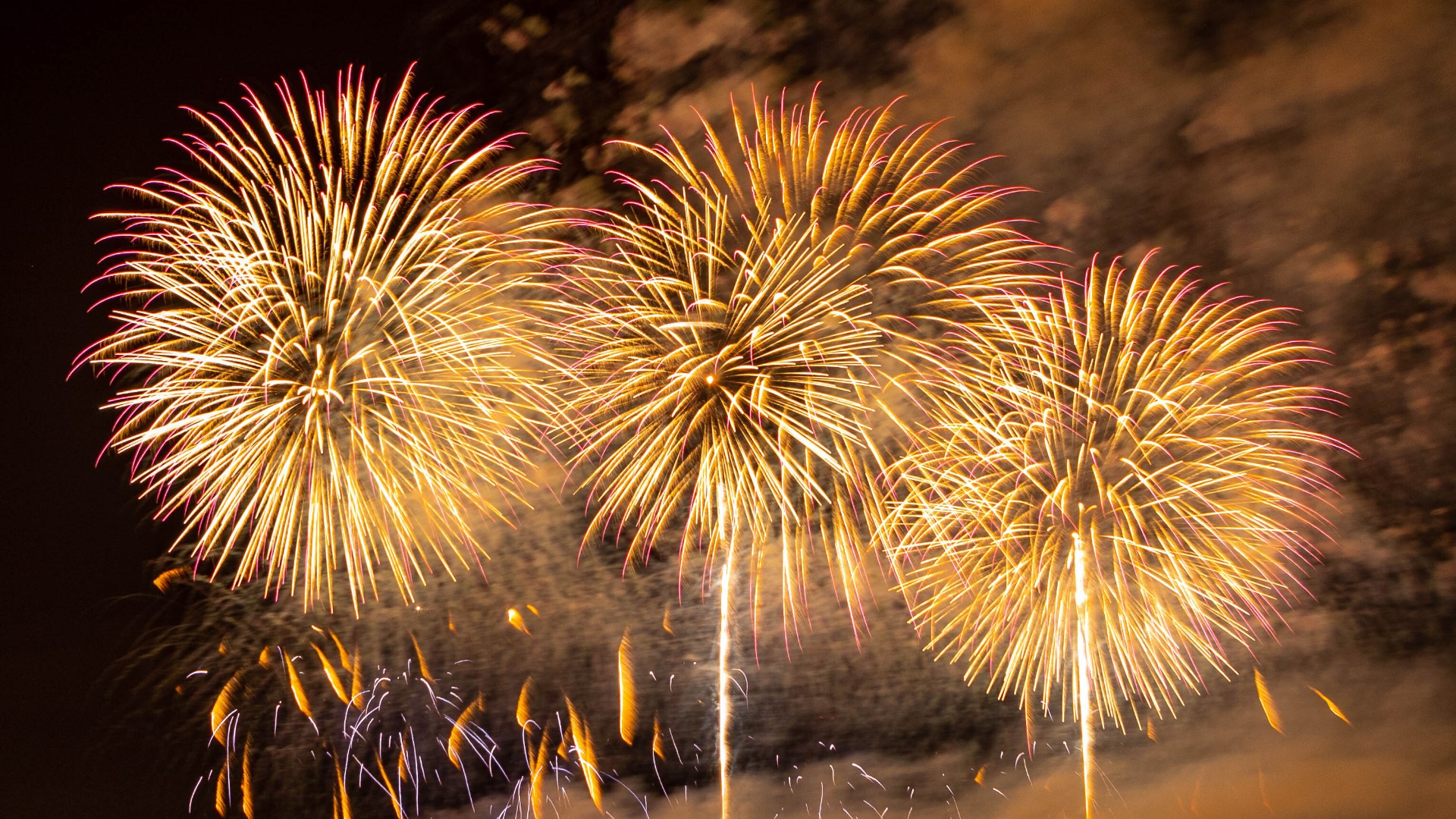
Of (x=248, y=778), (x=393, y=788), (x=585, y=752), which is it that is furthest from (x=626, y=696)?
(x=248, y=778)

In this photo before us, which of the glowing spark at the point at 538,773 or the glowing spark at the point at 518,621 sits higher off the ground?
the glowing spark at the point at 518,621

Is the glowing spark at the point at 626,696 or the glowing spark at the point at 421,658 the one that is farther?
the glowing spark at the point at 626,696

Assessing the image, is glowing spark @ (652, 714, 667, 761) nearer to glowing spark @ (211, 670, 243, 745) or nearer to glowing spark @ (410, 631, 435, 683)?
glowing spark @ (410, 631, 435, 683)

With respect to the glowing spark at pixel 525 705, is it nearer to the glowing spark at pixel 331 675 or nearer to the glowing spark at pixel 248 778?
the glowing spark at pixel 331 675

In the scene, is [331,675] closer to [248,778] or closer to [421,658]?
[421,658]

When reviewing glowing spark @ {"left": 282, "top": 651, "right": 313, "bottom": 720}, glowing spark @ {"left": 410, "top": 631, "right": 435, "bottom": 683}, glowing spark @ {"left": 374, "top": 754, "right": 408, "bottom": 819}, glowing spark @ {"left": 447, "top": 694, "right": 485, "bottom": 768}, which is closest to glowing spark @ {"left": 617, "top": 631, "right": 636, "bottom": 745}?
glowing spark @ {"left": 447, "top": 694, "right": 485, "bottom": 768}

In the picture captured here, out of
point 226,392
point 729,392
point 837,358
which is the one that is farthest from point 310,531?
point 837,358

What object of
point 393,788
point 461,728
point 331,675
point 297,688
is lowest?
point 393,788

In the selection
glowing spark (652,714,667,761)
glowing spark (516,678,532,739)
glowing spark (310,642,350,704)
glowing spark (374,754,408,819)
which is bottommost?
glowing spark (374,754,408,819)

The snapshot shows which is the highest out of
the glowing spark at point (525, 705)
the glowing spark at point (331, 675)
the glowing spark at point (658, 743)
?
the glowing spark at point (331, 675)

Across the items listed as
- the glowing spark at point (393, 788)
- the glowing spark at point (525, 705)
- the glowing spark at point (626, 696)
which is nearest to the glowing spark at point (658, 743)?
the glowing spark at point (626, 696)

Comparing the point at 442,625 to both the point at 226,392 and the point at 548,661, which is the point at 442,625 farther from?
the point at 226,392

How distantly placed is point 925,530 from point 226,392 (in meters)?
11.1

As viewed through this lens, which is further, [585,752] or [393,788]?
[585,752]
